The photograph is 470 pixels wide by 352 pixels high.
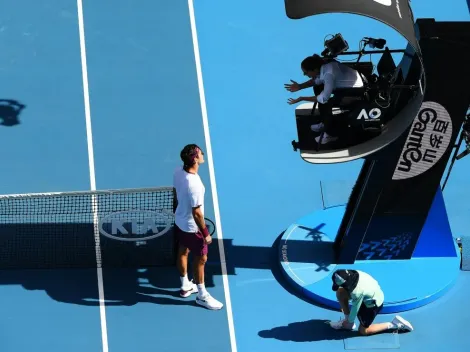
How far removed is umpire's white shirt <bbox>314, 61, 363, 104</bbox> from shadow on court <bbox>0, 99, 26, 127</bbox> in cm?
618

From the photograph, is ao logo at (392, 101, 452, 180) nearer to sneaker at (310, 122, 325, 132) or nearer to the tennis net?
sneaker at (310, 122, 325, 132)

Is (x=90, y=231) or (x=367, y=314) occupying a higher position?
(x=90, y=231)

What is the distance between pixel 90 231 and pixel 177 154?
95.2 inches

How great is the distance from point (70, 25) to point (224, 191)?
16.2ft

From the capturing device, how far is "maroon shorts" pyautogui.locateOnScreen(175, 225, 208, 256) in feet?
50.6

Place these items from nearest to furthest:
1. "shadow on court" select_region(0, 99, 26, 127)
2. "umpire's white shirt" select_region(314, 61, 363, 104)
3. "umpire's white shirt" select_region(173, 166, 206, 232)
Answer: "umpire's white shirt" select_region(314, 61, 363, 104) < "umpire's white shirt" select_region(173, 166, 206, 232) < "shadow on court" select_region(0, 99, 26, 127)

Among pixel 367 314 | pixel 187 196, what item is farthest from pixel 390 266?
pixel 187 196

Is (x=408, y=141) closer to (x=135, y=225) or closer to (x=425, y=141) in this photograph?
(x=425, y=141)

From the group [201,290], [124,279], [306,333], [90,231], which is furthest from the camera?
[90,231]

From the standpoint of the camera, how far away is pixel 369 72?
1505 centimetres

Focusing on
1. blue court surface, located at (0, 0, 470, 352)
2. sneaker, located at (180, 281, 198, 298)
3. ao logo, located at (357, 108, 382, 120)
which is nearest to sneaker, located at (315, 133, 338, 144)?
ao logo, located at (357, 108, 382, 120)

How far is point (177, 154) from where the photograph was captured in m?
18.2

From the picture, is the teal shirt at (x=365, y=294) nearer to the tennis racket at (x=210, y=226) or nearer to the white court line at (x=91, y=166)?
the tennis racket at (x=210, y=226)

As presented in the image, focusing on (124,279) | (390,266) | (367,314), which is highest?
(124,279)
